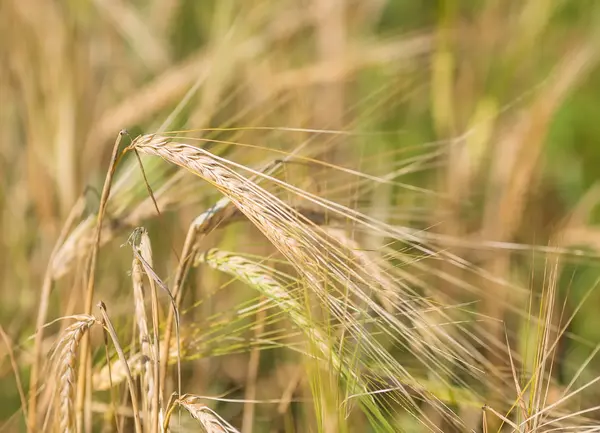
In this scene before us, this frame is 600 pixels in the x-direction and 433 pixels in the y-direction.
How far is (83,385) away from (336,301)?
272 mm

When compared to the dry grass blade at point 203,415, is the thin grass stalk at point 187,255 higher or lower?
higher

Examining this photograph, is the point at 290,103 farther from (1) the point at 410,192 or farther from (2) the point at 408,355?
(2) the point at 408,355

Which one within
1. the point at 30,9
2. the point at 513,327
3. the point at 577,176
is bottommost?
the point at 513,327

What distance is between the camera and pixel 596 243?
3.39ft

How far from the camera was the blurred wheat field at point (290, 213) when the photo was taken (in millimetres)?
633

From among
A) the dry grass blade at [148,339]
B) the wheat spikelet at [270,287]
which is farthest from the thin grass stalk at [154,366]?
the wheat spikelet at [270,287]

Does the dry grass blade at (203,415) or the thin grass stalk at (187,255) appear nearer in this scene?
the dry grass blade at (203,415)

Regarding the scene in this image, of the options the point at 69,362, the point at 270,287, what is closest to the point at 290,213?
the point at 270,287

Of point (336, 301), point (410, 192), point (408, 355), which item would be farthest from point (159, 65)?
point (336, 301)

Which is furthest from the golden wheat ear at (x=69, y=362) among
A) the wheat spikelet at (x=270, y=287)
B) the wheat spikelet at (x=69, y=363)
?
the wheat spikelet at (x=270, y=287)

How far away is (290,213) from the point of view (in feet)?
2.00

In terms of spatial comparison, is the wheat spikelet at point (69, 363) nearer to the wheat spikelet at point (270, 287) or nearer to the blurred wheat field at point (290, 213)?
the blurred wheat field at point (290, 213)

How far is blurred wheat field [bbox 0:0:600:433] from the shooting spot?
63 cm

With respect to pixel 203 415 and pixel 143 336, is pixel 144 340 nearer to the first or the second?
pixel 143 336
